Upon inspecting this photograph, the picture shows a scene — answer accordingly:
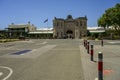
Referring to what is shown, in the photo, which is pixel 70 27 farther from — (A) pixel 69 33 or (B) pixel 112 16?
(B) pixel 112 16

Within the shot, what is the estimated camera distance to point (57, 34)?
11788cm

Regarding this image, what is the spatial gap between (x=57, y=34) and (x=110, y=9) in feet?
138

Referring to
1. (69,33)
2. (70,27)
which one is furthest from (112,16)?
(69,33)

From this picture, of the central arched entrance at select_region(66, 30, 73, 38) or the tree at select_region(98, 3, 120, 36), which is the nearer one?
the tree at select_region(98, 3, 120, 36)

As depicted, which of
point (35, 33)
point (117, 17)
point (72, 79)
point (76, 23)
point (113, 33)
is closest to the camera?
point (72, 79)

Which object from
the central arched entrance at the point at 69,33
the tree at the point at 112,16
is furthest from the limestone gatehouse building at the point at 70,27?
the tree at the point at 112,16

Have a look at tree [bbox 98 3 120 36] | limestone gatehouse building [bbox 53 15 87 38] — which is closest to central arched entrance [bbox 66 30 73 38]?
limestone gatehouse building [bbox 53 15 87 38]

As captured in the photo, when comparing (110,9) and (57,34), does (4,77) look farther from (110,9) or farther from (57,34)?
(57,34)

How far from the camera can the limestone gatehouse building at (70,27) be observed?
377 feet

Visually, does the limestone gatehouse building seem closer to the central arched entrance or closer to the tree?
the central arched entrance

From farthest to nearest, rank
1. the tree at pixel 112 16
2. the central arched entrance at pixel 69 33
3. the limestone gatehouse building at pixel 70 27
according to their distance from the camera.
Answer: the central arched entrance at pixel 69 33 < the limestone gatehouse building at pixel 70 27 < the tree at pixel 112 16

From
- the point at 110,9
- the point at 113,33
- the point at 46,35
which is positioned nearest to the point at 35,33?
the point at 46,35

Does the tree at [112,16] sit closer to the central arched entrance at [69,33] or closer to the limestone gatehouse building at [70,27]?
the limestone gatehouse building at [70,27]

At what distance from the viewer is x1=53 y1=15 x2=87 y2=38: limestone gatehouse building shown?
377 feet
